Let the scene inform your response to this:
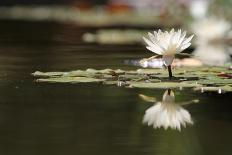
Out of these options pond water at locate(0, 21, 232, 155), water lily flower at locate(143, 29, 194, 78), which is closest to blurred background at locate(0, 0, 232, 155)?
pond water at locate(0, 21, 232, 155)

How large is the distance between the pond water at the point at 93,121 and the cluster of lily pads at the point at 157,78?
42 mm

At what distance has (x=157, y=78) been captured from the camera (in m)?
3.47

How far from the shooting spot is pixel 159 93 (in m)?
3.09

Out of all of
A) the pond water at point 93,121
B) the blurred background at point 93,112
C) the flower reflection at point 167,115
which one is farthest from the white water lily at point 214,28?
the flower reflection at point 167,115

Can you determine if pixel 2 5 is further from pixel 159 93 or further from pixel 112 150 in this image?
pixel 112 150

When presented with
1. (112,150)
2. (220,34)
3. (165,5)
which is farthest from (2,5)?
(112,150)

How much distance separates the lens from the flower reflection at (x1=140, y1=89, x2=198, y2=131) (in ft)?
7.72

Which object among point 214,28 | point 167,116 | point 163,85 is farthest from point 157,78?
point 214,28

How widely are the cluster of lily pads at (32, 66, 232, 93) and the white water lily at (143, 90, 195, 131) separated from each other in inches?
14.9

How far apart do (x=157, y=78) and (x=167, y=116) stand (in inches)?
39.8

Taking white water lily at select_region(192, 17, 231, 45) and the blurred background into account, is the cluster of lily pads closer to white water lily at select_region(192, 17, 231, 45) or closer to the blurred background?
the blurred background

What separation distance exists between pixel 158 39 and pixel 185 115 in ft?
2.30

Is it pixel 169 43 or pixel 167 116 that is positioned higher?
pixel 169 43

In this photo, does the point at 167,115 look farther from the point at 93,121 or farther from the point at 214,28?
the point at 214,28
